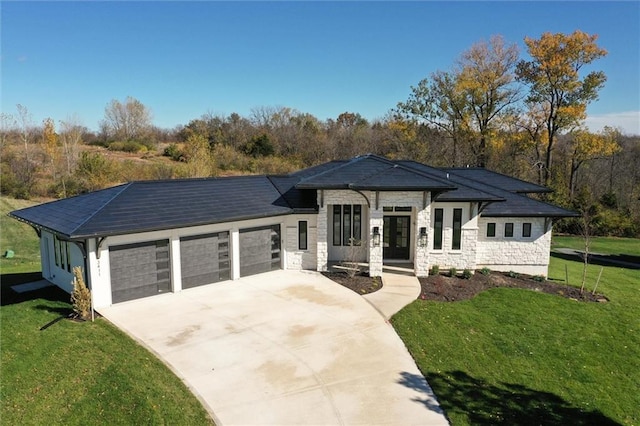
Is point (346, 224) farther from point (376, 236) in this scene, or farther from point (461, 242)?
point (461, 242)

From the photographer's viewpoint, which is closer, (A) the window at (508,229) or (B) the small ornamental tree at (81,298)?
(B) the small ornamental tree at (81,298)

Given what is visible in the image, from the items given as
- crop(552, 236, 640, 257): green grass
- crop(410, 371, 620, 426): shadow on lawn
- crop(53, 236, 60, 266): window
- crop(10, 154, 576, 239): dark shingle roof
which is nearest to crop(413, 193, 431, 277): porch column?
crop(10, 154, 576, 239): dark shingle roof

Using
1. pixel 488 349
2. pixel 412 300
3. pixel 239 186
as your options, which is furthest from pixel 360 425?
pixel 239 186

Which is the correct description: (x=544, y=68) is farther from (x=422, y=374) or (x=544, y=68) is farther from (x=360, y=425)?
(x=360, y=425)

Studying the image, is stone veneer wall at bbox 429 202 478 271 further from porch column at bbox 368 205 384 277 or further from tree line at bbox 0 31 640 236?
tree line at bbox 0 31 640 236

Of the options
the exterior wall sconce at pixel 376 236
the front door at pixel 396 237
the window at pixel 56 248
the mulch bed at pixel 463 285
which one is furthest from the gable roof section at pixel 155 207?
the front door at pixel 396 237

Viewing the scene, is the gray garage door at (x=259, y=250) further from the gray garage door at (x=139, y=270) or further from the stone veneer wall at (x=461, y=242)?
the stone veneer wall at (x=461, y=242)
